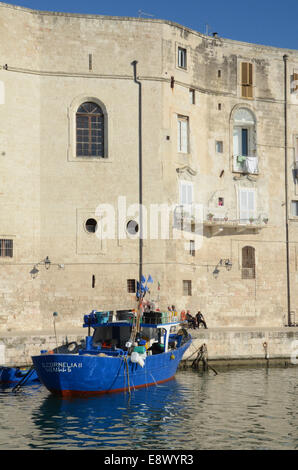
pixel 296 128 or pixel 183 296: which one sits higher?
pixel 296 128

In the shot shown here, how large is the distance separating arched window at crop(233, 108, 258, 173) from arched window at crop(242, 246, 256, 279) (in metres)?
4.53

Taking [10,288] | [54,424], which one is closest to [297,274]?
[10,288]

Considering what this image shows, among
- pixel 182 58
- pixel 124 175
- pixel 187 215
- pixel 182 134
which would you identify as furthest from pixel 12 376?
pixel 182 58

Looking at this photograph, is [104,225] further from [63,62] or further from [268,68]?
[268,68]

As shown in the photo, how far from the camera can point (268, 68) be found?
138ft

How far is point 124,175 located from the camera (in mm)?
37188

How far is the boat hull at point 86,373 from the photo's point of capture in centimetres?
2427

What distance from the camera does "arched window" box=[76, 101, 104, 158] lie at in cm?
3734

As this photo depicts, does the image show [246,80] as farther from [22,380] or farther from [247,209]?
[22,380]

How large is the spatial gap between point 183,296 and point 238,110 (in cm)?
1152

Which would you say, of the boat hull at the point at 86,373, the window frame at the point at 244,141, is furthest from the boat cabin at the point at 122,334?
the window frame at the point at 244,141

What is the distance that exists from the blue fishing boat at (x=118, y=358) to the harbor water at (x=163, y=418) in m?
0.44

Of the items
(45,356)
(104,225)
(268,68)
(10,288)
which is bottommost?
(45,356)

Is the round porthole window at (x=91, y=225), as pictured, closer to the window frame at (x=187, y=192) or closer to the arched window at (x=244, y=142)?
the window frame at (x=187, y=192)
